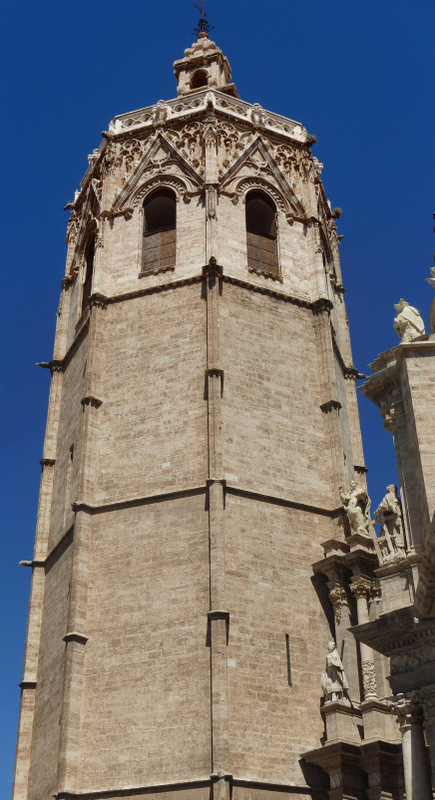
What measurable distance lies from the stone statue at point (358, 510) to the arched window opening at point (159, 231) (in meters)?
7.11

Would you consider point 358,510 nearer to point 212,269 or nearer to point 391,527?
point 391,527

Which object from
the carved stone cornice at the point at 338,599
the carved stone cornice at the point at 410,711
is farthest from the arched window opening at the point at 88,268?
the carved stone cornice at the point at 410,711

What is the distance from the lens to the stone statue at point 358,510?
20266 mm

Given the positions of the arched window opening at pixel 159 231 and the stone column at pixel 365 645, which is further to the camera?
the arched window opening at pixel 159 231

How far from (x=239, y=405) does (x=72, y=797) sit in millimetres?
8411

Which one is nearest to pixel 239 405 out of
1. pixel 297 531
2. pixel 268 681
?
pixel 297 531

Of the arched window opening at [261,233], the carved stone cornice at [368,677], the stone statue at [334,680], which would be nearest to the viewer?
the stone statue at [334,680]

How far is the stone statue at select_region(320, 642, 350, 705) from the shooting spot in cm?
1820

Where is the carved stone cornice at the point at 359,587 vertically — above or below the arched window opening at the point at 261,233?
below

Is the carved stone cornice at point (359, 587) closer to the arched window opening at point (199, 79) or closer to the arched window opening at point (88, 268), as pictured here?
the arched window opening at point (88, 268)

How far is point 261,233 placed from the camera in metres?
25.1

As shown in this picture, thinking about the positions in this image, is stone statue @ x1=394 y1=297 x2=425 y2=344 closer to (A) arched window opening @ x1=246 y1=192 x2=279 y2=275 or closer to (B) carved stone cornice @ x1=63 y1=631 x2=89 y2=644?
(A) arched window opening @ x1=246 y1=192 x2=279 y2=275

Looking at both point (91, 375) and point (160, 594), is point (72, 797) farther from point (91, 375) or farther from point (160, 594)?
point (91, 375)

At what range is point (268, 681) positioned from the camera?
1809 centimetres
